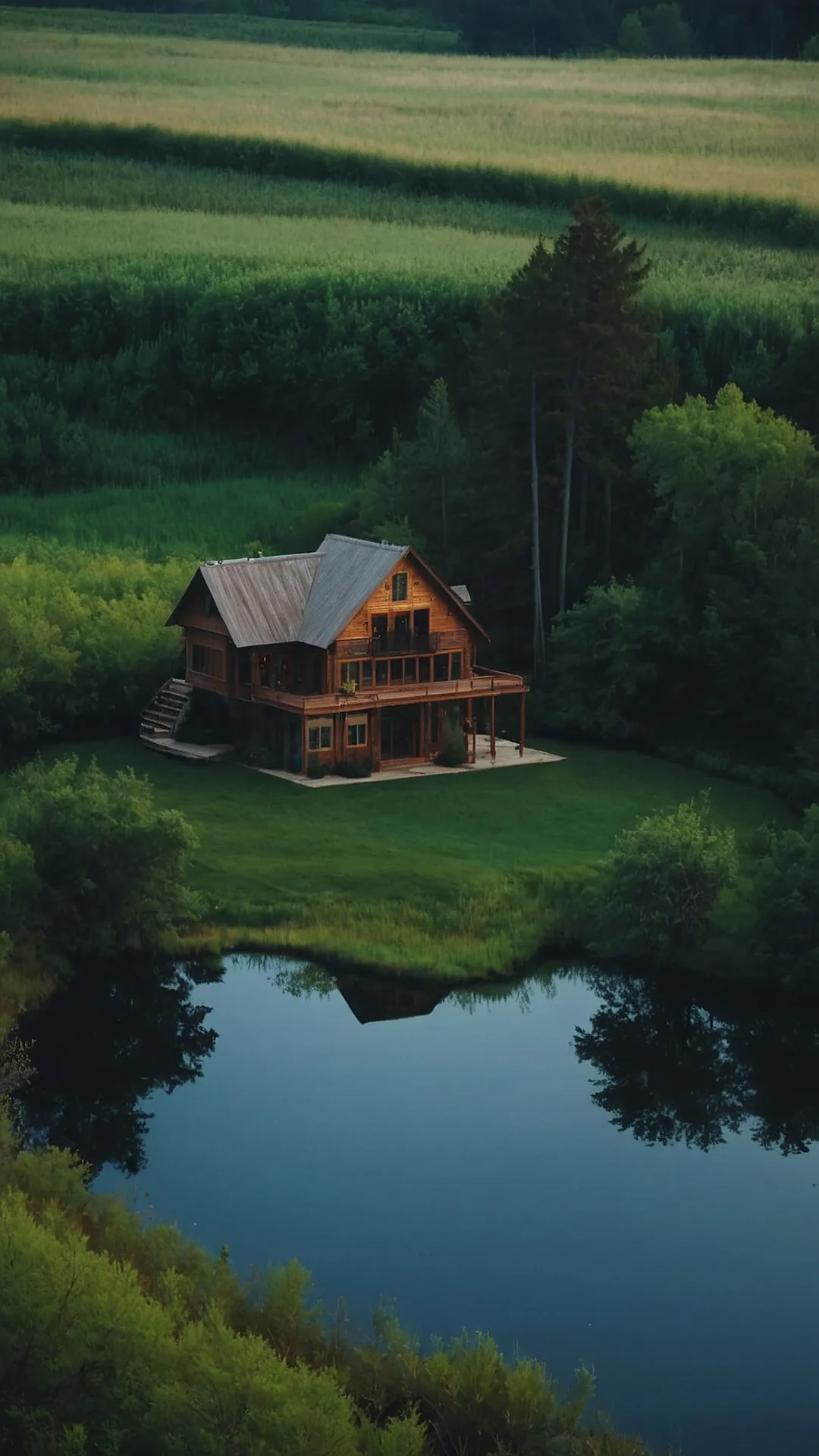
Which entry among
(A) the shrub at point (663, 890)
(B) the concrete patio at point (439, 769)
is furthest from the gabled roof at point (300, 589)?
(A) the shrub at point (663, 890)

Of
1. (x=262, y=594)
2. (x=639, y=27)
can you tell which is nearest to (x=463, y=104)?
(x=639, y=27)

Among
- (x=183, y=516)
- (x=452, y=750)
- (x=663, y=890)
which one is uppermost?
(x=183, y=516)

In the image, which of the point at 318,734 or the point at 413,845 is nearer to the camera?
→ the point at 413,845

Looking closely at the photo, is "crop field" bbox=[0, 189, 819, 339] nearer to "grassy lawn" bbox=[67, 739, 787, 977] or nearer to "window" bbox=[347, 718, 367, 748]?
"window" bbox=[347, 718, 367, 748]

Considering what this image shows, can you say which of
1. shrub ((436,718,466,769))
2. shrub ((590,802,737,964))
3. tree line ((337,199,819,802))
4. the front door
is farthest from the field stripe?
shrub ((590,802,737,964))

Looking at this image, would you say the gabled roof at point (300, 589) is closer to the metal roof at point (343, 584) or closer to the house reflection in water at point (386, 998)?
the metal roof at point (343, 584)

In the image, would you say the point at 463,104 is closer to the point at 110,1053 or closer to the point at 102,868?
the point at 102,868
